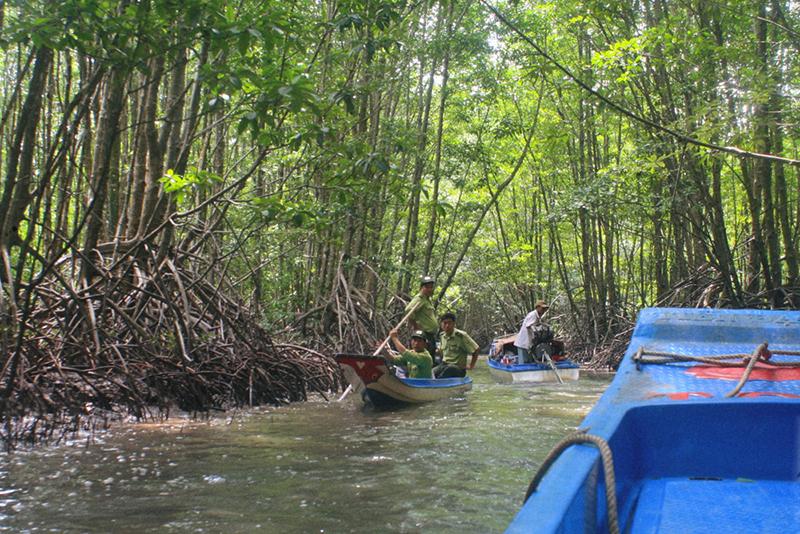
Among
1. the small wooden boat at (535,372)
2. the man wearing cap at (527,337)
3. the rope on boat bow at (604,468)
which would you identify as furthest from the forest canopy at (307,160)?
the small wooden boat at (535,372)

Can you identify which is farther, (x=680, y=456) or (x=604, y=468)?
(x=680, y=456)

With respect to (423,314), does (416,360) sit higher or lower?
lower

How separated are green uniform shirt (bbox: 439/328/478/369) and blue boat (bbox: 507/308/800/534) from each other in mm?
6538

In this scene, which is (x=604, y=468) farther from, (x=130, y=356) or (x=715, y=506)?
(x=130, y=356)

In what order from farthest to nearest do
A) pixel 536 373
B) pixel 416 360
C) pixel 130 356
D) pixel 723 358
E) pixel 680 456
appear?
pixel 536 373 < pixel 416 360 < pixel 130 356 < pixel 723 358 < pixel 680 456

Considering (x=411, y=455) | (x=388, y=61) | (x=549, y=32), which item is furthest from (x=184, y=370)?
(x=549, y=32)

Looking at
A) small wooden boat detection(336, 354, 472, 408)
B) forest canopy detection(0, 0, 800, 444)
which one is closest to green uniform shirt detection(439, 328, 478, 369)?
small wooden boat detection(336, 354, 472, 408)

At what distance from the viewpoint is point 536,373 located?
12008 millimetres

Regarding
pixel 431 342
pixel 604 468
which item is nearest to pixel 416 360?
pixel 431 342

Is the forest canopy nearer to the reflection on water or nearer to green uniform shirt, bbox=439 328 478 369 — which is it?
the reflection on water

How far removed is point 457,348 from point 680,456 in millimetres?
7707

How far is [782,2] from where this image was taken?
10781 millimetres

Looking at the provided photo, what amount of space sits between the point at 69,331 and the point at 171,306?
3.02 feet

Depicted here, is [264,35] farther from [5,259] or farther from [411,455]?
[411,455]
